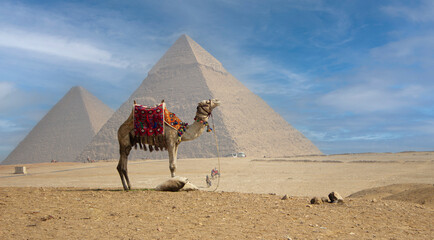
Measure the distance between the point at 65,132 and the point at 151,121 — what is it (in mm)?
87521

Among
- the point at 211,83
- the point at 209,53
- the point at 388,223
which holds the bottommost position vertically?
the point at 388,223

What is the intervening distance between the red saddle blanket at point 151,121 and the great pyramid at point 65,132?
84257 millimetres

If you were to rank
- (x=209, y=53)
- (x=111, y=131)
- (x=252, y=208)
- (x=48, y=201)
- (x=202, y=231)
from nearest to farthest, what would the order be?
(x=202, y=231) → (x=252, y=208) → (x=48, y=201) → (x=111, y=131) → (x=209, y=53)

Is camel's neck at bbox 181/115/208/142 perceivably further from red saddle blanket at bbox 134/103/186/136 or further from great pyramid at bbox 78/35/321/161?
great pyramid at bbox 78/35/321/161

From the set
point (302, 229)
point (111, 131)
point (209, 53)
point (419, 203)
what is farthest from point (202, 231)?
point (209, 53)

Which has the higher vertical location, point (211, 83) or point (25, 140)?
point (211, 83)

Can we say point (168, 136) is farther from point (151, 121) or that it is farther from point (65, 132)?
point (65, 132)

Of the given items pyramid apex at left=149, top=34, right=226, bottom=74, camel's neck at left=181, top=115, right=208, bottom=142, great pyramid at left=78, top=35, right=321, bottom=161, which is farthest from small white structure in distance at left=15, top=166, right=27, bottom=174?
pyramid apex at left=149, top=34, right=226, bottom=74

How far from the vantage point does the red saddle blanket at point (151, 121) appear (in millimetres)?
7645

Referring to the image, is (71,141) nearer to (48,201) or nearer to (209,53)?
(209,53)

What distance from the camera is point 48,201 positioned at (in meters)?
6.14

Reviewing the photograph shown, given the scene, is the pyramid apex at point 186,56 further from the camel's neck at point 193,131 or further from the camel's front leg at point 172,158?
the camel's front leg at point 172,158

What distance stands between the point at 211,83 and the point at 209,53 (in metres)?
15.1

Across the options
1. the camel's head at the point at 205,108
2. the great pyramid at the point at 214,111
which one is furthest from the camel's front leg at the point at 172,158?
the great pyramid at the point at 214,111
